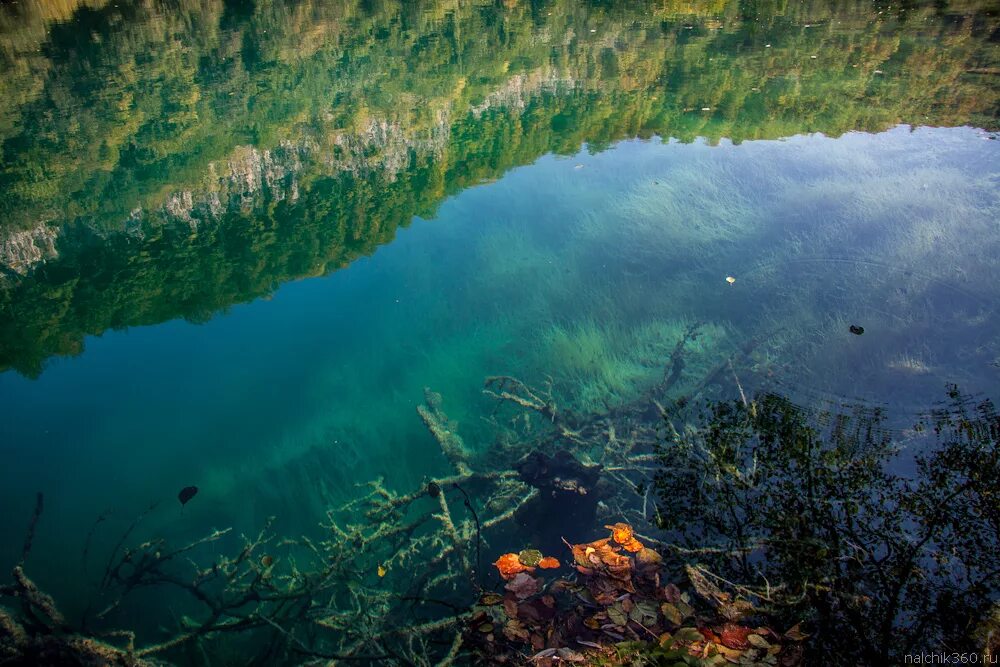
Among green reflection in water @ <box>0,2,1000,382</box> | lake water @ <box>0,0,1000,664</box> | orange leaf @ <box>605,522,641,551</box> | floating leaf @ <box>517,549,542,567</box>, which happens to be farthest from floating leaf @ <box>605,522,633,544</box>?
green reflection in water @ <box>0,2,1000,382</box>

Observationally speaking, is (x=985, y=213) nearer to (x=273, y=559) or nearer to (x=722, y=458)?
(x=722, y=458)

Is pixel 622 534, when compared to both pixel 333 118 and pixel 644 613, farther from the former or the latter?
pixel 333 118

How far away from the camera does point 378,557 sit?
4090 mm

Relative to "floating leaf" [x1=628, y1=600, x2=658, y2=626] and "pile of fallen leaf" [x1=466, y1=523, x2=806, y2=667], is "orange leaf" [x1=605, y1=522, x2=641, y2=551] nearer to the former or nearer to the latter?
"pile of fallen leaf" [x1=466, y1=523, x2=806, y2=667]

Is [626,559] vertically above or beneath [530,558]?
above

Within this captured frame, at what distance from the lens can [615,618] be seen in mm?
2623

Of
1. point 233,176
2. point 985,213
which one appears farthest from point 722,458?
point 233,176

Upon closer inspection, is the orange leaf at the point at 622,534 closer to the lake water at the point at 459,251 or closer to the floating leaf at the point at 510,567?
the floating leaf at the point at 510,567

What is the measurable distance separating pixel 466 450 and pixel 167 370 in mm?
3932

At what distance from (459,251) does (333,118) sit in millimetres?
7302

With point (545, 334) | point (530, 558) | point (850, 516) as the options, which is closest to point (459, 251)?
point (545, 334)

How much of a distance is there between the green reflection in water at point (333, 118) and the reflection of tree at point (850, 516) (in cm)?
256

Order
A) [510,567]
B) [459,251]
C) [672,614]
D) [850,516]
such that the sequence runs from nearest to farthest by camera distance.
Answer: [672,614] < [850,516] < [510,567] < [459,251]

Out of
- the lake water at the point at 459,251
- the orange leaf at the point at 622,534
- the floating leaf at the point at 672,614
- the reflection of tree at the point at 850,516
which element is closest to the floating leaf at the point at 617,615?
the floating leaf at the point at 672,614
